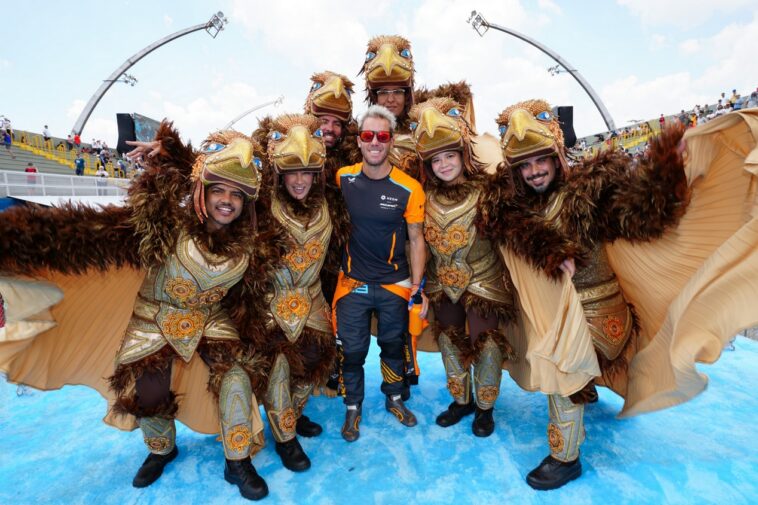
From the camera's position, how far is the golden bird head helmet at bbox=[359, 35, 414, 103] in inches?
135

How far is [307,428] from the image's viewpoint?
318 centimetres

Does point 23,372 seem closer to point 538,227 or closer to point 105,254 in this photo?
point 105,254

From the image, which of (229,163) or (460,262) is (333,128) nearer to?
(229,163)

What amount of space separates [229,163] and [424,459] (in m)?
2.26

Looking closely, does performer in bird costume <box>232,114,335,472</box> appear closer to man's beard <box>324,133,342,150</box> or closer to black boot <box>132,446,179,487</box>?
man's beard <box>324,133,342,150</box>

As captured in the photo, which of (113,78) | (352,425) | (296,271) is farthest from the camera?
(113,78)

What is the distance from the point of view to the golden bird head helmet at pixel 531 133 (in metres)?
2.41

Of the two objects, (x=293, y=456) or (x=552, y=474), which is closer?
(x=552, y=474)

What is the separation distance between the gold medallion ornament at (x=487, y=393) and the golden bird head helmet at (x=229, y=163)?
2058 millimetres

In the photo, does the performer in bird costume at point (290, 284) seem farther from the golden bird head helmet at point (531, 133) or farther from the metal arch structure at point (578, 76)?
the metal arch structure at point (578, 76)

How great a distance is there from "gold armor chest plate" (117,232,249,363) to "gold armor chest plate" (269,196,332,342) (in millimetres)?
330

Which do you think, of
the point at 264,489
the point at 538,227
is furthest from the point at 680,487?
the point at 264,489

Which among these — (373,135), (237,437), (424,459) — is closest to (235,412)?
(237,437)

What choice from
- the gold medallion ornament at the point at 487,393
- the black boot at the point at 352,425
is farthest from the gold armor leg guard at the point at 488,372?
the black boot at the point at 352,425
